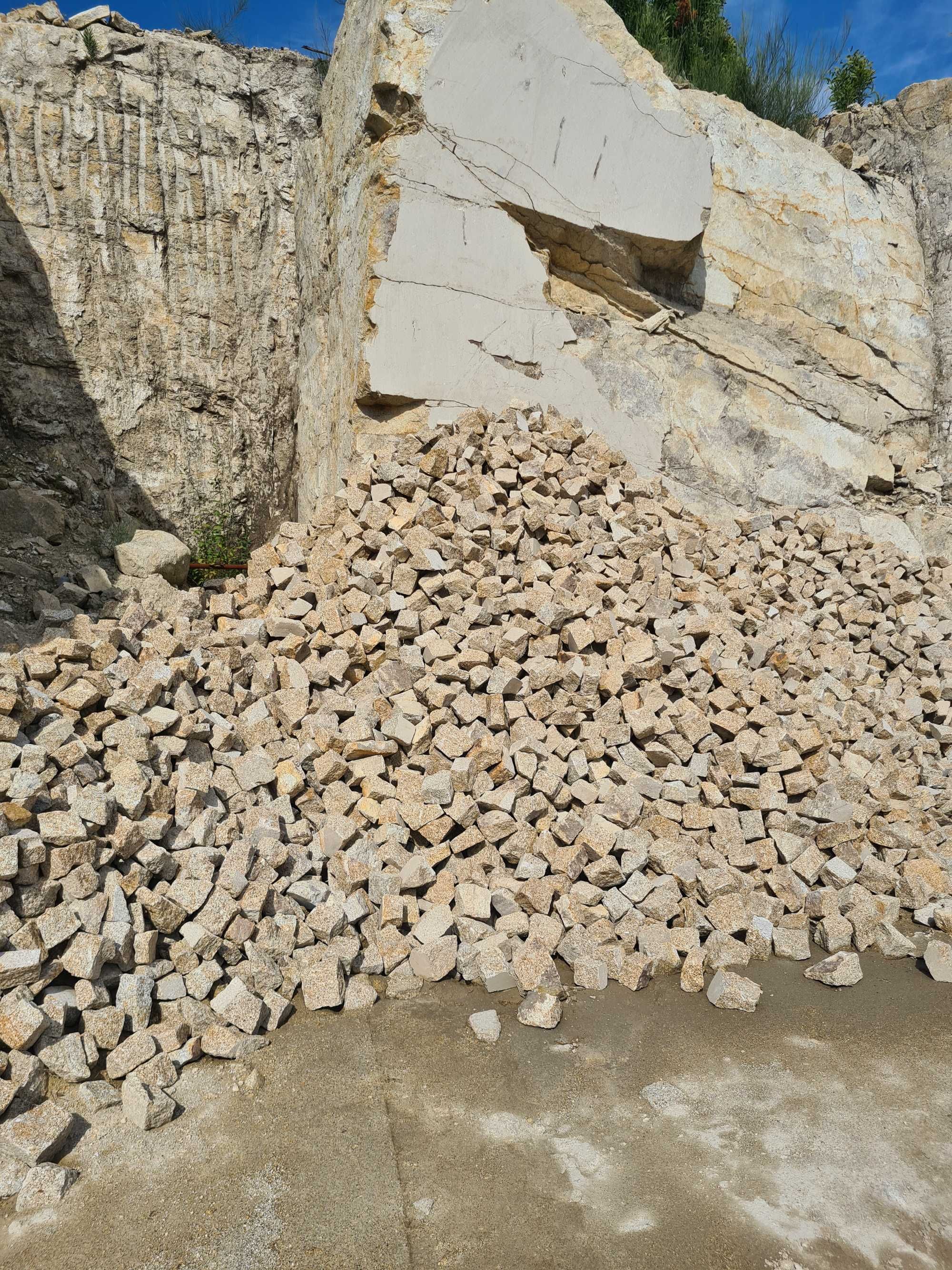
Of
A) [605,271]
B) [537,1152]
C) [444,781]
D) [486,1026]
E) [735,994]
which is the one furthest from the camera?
[605,271]

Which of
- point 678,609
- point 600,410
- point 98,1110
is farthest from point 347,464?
point 98,1110

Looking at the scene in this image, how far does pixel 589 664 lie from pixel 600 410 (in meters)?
2.20

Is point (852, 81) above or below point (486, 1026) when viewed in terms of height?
above

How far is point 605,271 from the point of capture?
559 cm

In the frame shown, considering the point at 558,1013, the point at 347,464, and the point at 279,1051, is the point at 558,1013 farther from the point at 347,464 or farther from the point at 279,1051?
the point at 347,464

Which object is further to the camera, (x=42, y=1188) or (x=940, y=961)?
(x=940, y=961)

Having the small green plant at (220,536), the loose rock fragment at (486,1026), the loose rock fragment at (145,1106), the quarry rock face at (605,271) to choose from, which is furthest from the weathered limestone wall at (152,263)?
the loose rock fragment at (486,1026)

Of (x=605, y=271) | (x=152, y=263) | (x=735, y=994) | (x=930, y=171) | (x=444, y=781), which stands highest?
(x=930, y=171)

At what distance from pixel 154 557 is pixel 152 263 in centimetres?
271

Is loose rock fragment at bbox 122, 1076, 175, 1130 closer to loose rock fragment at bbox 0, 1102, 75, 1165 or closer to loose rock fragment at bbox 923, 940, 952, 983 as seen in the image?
loose rock fragment at bbox 0, 1102, 75, 1165

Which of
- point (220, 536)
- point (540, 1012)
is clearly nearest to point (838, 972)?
point (540, 1012)

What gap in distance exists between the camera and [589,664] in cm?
391

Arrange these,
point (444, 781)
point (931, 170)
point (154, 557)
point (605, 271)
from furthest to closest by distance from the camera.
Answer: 1. point (931, 170)
2. point (605, 271)
3. point (154, 557)
4. point (444, 781)

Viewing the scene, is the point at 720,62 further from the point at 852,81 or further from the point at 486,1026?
the point at 486,1026
